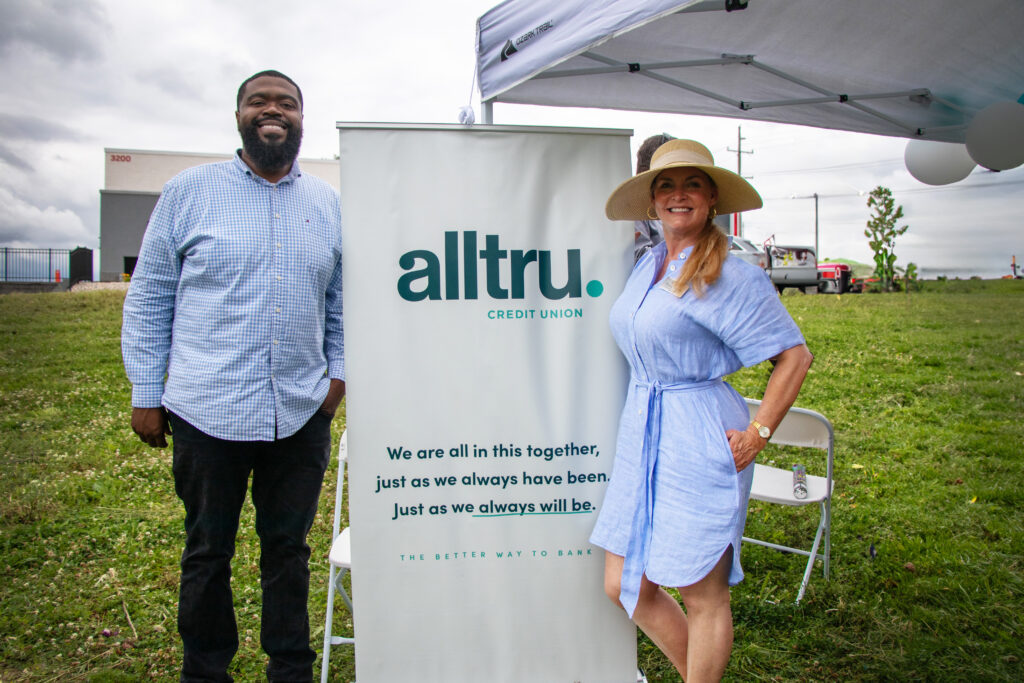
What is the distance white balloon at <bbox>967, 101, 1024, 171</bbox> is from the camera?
338 cm

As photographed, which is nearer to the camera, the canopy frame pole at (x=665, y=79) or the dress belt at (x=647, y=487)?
the dress belt at (x=647, y=487)

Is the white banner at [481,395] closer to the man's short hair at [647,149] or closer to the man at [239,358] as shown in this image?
the man at [239,358]

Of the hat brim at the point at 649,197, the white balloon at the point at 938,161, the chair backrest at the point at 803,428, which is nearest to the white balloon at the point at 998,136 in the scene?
the white balloon at the point at 938,161

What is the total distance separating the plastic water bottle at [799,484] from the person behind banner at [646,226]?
1596mm

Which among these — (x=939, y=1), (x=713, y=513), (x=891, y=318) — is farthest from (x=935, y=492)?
(x=891, y=318)

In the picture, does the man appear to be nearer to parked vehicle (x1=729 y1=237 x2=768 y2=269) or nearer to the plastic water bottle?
the plastic water bottle

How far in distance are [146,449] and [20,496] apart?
46.4 inches

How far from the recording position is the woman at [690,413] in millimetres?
1990

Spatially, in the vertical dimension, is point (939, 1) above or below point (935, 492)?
above

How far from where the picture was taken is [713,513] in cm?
200

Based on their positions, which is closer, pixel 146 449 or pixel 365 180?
pixel 365 180

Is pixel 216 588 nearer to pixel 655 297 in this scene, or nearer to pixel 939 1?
pixel 655 297

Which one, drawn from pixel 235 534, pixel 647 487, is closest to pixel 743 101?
pixel 647 487

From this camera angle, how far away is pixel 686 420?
204 cm
